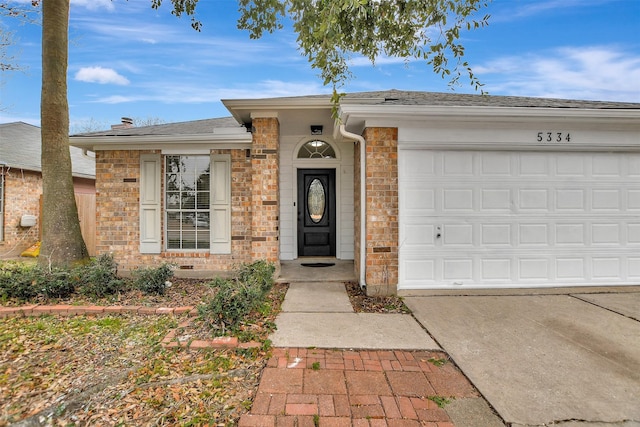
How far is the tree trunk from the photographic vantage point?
520cm

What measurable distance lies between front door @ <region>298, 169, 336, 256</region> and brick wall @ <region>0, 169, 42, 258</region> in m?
8.69

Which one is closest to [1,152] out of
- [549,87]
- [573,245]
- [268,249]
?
[268,249]

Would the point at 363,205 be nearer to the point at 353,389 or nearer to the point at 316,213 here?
the point at 316,213

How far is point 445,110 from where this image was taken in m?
4.59

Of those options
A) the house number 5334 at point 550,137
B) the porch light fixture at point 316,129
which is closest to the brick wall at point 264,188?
the porch light fixture at point 316,129

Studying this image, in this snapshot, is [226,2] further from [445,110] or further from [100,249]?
[100,249]

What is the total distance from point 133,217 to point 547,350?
6785mm

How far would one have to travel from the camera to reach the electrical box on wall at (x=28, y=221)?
30.7ft

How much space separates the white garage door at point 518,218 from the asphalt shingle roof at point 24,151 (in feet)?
30.3

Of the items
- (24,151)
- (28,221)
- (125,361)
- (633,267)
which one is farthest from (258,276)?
(24,151)

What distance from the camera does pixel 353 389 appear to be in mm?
2330

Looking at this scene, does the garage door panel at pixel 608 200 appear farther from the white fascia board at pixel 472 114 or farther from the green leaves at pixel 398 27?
the green leaves at pixel 398 27

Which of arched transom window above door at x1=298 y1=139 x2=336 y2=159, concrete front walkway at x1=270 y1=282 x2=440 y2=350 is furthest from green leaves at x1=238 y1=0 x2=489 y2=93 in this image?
concrete front walkway at x1=270 y1=282 x2=440 y2=350

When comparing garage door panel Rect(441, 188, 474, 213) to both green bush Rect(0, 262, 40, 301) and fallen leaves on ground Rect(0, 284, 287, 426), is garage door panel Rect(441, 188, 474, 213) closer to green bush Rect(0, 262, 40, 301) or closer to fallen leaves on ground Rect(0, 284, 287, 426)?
fallen leaves on ground Rect(0, 284, 287, 426)
